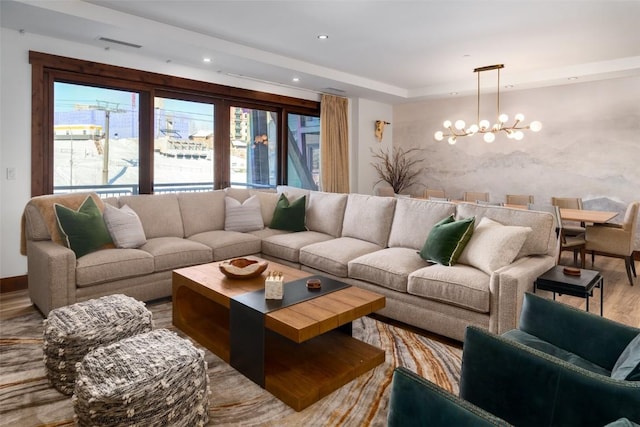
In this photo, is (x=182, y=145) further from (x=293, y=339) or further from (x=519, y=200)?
(x=519, y=200)

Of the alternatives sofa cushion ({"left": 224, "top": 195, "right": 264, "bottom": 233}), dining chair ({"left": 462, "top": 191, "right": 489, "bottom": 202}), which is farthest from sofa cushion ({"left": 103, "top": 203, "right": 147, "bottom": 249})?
dining chair ({"left": 462, "top": 191, "right": 489, "bottom": 202})

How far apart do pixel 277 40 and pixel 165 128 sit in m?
1.88

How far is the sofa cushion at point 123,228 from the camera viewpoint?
358cm

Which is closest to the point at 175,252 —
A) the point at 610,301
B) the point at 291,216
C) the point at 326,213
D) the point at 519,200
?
the point at 291,216

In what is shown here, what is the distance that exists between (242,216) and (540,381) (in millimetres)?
3650

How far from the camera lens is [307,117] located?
693cm

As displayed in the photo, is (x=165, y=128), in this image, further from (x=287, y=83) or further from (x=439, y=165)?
(x=439, y=165)

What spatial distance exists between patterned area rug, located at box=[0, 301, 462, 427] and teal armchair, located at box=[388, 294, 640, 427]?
0.65 meters

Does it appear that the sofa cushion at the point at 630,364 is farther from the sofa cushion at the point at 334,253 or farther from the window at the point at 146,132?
the window at the point at 146,132

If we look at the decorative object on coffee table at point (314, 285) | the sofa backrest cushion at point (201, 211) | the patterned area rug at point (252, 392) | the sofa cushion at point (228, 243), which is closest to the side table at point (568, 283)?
the patterned area rug at point (252, 392)

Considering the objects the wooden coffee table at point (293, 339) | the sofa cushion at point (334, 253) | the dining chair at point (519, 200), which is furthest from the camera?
the dining chair at point (519, 200)

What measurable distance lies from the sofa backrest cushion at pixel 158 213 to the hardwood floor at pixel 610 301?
1.18 metres

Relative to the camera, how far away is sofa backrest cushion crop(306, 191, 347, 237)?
4.40 m

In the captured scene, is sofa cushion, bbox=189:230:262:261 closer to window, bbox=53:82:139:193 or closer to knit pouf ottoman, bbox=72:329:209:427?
window, bbox=53:82:139:193
